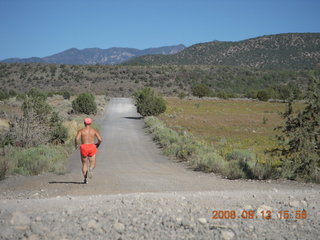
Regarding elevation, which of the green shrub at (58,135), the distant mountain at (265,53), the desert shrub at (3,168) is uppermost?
the distant mountain at (265,53)

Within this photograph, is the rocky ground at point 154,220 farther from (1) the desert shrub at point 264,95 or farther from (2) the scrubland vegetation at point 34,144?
(1) the desert shrub at point 264,95

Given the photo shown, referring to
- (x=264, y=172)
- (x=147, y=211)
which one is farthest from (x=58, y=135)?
(x=147, y=211)

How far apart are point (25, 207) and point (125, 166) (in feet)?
29.5

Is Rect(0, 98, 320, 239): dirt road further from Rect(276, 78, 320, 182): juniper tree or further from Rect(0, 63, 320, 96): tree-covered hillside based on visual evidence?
Rect(0, 63, 320, 96): tree-covered hillside

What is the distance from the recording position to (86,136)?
9.88 m

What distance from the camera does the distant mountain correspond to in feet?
426

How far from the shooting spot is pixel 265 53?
13925 centimetres

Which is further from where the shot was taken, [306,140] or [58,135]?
[58,135]

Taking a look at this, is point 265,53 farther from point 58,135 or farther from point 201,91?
point 58,135

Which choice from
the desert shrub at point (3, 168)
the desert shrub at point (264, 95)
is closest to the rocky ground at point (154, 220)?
the desert shrub at point (3, 168)
